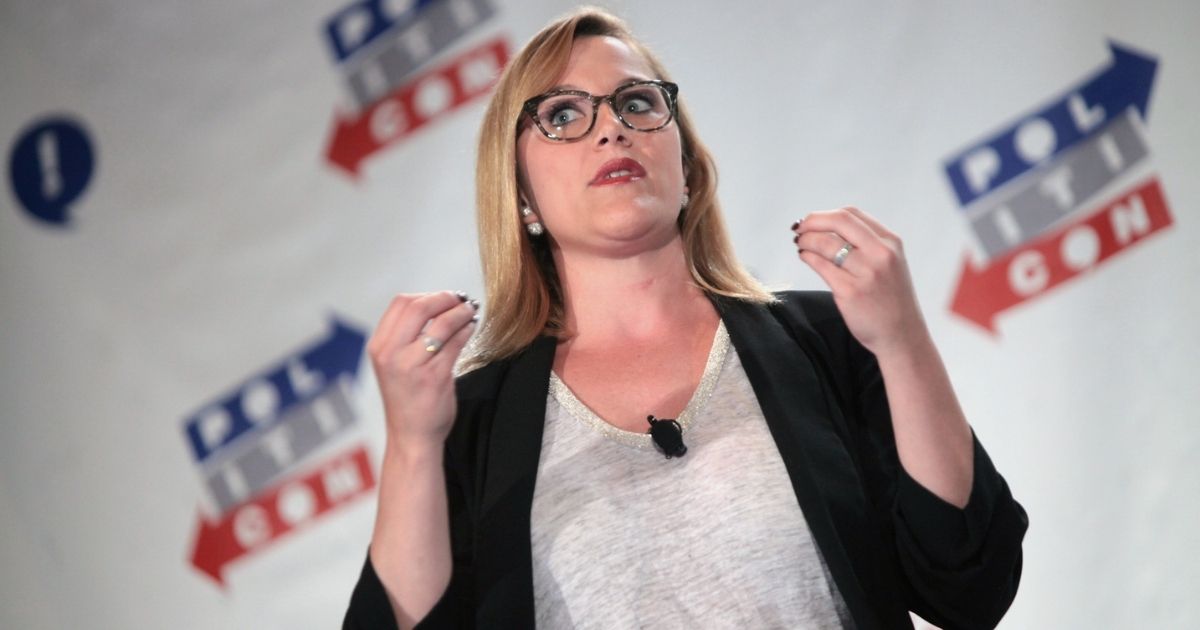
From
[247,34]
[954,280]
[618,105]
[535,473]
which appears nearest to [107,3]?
[247,34]

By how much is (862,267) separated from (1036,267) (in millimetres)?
1605

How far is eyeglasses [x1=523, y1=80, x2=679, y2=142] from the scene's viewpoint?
5.98ft

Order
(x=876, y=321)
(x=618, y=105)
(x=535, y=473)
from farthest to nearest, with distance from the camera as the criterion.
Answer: (x=618, y=105)
(x=535, y=473)
(x=876, y=321)

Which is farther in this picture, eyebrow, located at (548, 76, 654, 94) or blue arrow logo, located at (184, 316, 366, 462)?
blue arrow logo, located at (184, 316, 366, 462)

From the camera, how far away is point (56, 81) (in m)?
2.73

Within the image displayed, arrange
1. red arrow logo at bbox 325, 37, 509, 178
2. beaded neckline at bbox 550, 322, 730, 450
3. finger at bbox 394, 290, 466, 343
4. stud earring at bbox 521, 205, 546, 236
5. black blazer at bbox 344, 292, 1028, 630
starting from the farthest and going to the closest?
A: red arrow logo at bbox 325, 37, 509, 178 < stud earring at bbox 521, 205, 546, 236 < beaded neckline at bbox 550, 322, 730, 450 < black blazer at bbox 344, 292, 1028, 630 < finger at bbox 394, 290, 466, 343

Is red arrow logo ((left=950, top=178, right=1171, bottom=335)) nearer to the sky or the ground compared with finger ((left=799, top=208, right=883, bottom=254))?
nearer to the ground

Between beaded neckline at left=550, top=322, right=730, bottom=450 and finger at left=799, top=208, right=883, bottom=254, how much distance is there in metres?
0.31

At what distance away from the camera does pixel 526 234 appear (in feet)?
6.40

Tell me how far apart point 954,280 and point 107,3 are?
6.47 ft

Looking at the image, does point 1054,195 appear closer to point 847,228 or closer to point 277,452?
point 847,228

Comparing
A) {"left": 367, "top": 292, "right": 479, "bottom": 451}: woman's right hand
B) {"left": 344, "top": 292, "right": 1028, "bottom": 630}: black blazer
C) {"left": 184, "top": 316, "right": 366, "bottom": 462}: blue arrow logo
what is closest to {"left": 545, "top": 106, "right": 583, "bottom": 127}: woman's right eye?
{"left": 344, "top": 292, "right": 1028, "bottom": 630}: black blazer

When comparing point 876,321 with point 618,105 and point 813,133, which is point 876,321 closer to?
point 618,105

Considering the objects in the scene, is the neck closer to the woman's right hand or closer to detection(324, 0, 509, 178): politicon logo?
the woman's right hand
